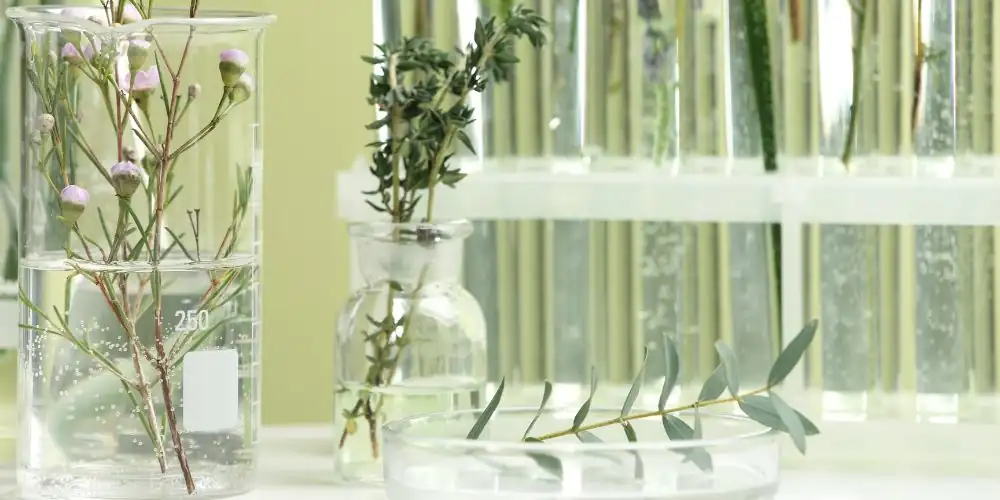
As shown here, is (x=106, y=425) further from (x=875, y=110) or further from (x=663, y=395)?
(x=875, y=110)

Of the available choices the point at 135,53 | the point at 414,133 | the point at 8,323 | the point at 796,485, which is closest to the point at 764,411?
the point at 796,485

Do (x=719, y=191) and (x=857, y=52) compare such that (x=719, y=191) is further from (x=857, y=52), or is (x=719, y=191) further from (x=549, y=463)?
(x=549, y=463)

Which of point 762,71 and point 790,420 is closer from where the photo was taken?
point 790,420

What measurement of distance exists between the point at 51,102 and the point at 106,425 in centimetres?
18

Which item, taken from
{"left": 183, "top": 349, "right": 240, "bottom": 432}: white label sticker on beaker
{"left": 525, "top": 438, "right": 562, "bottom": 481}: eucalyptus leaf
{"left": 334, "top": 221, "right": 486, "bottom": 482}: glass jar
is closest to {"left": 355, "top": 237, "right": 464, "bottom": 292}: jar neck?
{"left": 334, "top": 221, "right": 486, "bottom": 482}: glass jar

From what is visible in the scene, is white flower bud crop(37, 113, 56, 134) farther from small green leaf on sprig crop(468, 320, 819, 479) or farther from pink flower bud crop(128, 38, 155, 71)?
small green leaf on sprig crop(468, 320, 819, 479)

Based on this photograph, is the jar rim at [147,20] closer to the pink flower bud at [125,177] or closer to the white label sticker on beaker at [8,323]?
the pink flower bud at [125,177]

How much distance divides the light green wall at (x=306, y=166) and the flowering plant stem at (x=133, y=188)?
20 cm

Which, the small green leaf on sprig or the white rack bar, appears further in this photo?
the white rack bar

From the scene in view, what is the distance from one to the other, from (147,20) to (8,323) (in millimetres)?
259

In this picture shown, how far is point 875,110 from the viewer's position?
82 cm

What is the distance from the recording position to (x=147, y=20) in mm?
629

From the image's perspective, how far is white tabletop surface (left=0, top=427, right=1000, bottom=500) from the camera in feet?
2.25

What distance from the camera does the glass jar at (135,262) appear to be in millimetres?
627
